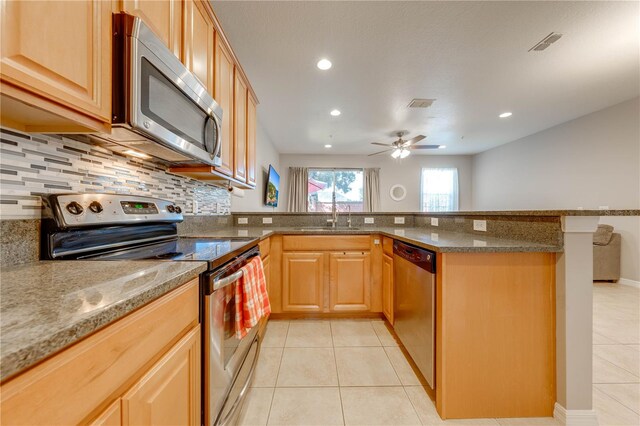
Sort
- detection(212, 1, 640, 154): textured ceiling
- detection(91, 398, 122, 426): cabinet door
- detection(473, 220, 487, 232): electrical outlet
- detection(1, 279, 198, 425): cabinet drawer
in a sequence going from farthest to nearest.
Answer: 1. detection(212, 1, 640, 154): textured ceiling
2. detection(473, 220, 487, 232): electrical outlet
3. detection(91, 398, 122, 426): cabinet door
4. detection(1, 279, 198, 425): cabinet drawer

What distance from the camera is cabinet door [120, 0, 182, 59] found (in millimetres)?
915

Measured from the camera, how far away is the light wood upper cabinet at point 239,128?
195 centimetres

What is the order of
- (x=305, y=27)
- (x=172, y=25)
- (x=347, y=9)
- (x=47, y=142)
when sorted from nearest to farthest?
(x=47, y=142)
(x=172, y=25)
(x=347, y=9)
(x=305, y=27)

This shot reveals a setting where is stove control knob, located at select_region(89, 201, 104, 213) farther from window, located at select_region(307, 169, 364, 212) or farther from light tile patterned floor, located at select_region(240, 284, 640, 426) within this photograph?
window, located at select_region(307, 169, 364, 212)

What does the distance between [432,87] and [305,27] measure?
5.87ft

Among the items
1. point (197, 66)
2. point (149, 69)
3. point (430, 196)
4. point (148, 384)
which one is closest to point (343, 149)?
point (430, 196)

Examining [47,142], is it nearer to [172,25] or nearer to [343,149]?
[172,25]

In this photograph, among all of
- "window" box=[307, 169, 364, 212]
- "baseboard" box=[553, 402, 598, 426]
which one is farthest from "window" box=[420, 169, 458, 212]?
"baseboard" box=[553, 402, 598, 426]

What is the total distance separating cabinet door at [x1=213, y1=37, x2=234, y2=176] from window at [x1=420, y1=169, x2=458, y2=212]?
5988 mm

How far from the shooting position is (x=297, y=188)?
6621 mm

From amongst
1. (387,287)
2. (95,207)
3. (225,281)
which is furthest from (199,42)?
(387,287)

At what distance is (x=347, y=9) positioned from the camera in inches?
73.8

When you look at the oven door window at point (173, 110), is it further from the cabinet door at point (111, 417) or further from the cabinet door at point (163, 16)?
the cabinet door at point (111, 417)

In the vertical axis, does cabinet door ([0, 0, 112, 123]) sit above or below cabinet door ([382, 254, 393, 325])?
above
